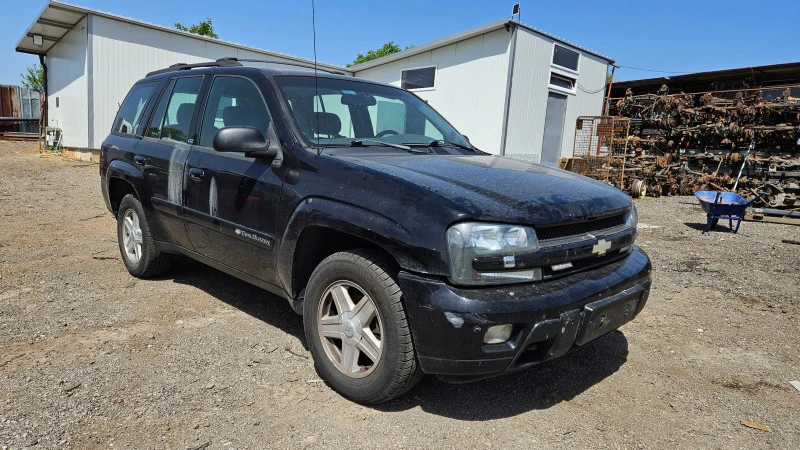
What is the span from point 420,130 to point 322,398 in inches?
80.9

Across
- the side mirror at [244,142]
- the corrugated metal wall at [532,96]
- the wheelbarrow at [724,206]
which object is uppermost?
the corrugated metal wall at [532,96]

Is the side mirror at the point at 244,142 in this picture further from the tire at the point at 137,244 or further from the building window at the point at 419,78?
the building window at the point at 419,78

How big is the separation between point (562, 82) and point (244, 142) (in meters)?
13.2

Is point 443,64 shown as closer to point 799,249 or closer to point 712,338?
point 799,249

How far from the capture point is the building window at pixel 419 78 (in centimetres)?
1443

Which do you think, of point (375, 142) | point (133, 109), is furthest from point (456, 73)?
point (375, 142)

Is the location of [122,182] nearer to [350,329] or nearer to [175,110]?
[175,110]

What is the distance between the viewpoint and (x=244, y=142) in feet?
9.64

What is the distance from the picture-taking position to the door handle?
11.7 ft

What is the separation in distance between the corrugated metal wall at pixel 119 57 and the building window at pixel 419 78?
3899 mm

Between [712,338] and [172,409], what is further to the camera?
[712,338]

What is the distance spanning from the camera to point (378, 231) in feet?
8.02

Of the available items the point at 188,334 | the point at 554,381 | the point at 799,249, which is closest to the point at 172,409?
the point at 188,334

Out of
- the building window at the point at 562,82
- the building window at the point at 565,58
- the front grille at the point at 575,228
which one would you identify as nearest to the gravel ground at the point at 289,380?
the front grille at the point at 575,228
